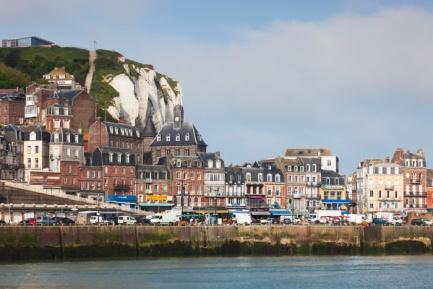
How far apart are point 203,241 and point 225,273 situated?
54.4 ft

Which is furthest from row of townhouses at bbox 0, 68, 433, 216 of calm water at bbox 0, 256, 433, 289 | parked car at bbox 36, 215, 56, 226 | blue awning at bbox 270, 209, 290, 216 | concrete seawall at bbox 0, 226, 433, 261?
calm water at bbox 0, 256, 433, 289

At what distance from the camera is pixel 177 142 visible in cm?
13925

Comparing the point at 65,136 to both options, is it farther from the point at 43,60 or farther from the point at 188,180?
the point at 43,60

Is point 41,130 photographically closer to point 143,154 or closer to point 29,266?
point 143,154

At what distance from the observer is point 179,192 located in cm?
13325

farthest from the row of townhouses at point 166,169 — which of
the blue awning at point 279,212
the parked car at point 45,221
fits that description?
the parked car at point 45,221

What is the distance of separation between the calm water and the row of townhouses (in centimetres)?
4180

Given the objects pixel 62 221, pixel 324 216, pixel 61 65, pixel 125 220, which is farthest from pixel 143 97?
pixel 62 221

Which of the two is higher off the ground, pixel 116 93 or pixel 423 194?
pixel 116 93

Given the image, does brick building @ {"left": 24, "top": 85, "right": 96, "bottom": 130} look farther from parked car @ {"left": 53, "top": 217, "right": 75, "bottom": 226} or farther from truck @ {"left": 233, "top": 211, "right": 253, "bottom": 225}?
parked car @ {"left": 53, "top": 217, "right": 75, "bottom": 226}

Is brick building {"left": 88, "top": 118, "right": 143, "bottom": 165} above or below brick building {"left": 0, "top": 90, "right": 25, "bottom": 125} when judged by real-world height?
below

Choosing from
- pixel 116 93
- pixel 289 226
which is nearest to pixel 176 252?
pixel 289 226

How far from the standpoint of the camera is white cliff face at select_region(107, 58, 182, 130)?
6560 inches

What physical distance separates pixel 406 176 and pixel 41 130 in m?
43.5
